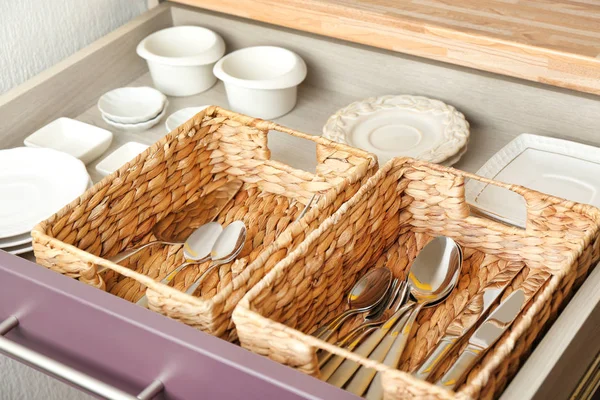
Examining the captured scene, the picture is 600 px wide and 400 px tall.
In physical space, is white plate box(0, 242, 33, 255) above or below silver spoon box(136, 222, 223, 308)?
below

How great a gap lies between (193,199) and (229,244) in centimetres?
12

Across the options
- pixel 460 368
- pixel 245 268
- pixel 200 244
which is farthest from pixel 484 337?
pixel 200 244

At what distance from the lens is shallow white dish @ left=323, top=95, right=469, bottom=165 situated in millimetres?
1054

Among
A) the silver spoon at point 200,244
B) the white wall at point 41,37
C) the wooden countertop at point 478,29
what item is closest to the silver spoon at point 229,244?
the silver spoon at point 200,244

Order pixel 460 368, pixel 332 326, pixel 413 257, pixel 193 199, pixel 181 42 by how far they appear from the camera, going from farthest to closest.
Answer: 1. pixel 181 42
2. pixel 193 199
3. pixel 413 257
4. pixel 332 326
5. pixel 460 368

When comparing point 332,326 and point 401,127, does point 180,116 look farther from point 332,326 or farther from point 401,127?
point 332,326

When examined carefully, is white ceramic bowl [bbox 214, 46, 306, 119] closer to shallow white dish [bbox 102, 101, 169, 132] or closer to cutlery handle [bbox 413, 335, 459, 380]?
shallow white dish [bbox 102, 101, 169, 132]

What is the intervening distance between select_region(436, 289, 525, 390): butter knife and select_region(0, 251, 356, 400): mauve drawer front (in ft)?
0.40

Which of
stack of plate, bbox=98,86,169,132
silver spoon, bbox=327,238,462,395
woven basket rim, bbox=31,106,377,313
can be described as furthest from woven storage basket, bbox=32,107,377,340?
stack of plate, bbox=98,86,169,132

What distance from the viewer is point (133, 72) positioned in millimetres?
1316

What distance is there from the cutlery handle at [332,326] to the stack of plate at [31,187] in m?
0.38

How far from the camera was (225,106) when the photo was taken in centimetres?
122

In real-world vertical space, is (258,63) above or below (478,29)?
below

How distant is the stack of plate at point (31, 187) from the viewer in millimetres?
927
